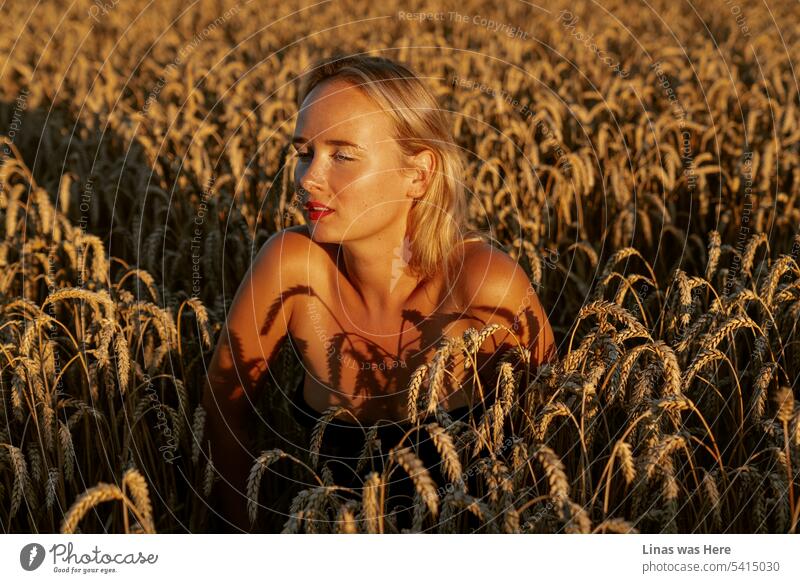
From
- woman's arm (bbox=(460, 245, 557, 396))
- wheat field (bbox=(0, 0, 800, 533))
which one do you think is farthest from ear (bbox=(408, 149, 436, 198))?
wheat field (bbox=(0, 0, 800, 533))

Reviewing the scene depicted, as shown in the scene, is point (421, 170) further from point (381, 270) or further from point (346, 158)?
point (381, 270)

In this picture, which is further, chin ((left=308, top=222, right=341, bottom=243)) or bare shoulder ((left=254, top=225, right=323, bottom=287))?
bare shoulder ((left=254, top=225, right=323, bottom=287))

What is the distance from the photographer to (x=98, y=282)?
3389 millimetres

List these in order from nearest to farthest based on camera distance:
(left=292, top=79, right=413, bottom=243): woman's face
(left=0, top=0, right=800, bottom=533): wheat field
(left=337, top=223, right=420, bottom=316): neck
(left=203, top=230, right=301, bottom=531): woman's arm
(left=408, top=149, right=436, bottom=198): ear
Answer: (left=0, top=0, right=800, bottom=533): wheat field, (left=292, top=79, right=413, bottom=243): woman's face, (left=408, top=149, right=436, bottom=198): ear, (left=337, top=223, right=420, bottom=316): neck, (left=203, top=230, right=301, bottom=531): woman's arm

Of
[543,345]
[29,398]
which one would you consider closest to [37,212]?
[29,398]

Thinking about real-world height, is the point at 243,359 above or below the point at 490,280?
below

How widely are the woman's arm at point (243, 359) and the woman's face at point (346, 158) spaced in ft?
1.09

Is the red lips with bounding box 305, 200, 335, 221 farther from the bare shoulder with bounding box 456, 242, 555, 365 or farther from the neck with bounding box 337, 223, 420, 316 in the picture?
the bare shoulder with bounding box 456, 242, 555, 365

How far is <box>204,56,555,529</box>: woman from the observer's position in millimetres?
2428

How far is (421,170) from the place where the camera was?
8.25 ft
